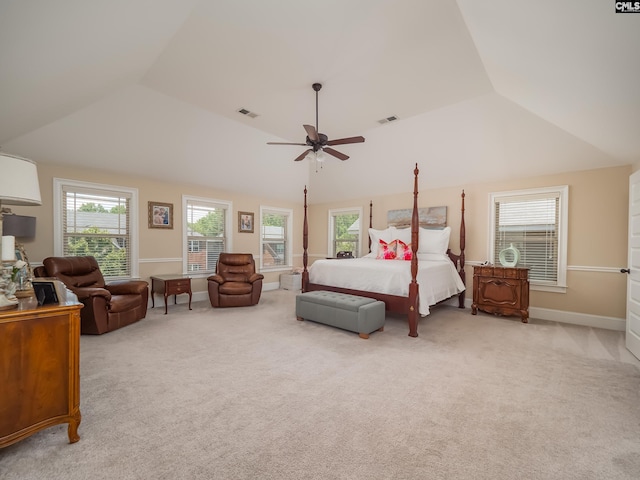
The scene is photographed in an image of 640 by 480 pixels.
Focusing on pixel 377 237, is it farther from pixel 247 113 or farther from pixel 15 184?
pixel 15 184

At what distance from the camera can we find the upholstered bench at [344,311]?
378 cm

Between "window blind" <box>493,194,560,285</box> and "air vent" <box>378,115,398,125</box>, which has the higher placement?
"air vent" <box>378,115,398,125</box>

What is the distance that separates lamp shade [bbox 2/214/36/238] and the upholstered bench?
3541mm

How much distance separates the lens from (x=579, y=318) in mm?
4547

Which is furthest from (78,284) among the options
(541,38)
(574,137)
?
(574,137)

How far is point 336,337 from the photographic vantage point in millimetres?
3855

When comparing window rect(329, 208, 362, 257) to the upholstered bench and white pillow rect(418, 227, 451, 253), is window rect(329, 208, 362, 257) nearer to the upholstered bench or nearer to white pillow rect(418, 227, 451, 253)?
white pillow rect(418, 227, 451, 253)

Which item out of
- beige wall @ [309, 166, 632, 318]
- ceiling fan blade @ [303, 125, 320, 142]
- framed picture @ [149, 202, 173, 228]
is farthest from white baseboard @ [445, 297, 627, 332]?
framed picture @ [149, 202, 173, 228]

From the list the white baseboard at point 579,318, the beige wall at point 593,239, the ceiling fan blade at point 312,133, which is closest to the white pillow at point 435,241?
the beige wall at point 593,239

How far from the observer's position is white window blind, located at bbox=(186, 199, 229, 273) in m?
6.20

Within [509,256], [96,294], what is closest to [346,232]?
[509,256]

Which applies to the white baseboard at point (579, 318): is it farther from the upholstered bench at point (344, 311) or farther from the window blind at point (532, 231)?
the upholstered bench at point (344, 311)

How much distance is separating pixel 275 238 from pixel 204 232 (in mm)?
1941

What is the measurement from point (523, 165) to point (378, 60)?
127 inches
